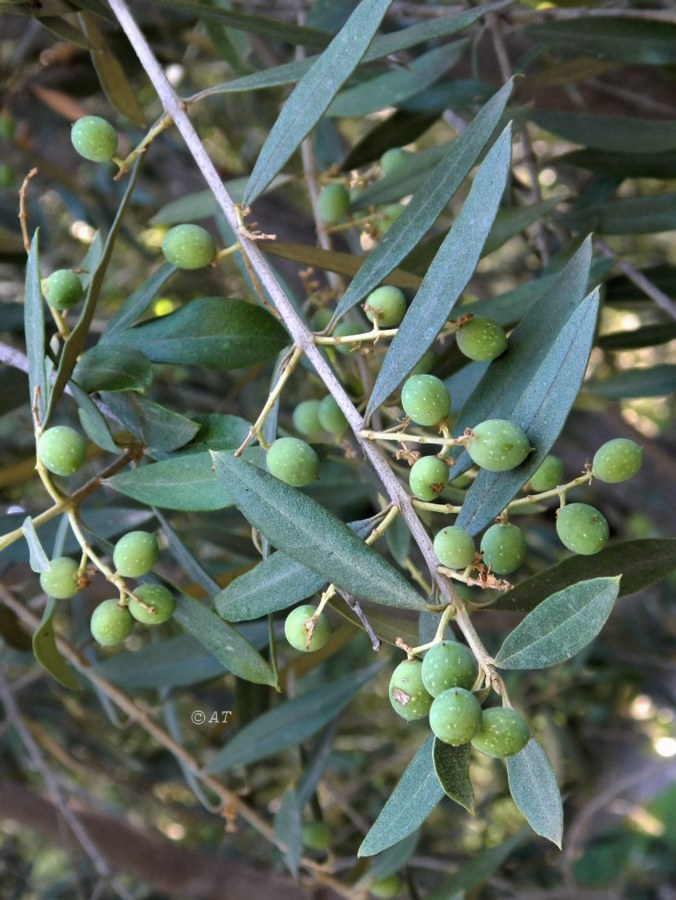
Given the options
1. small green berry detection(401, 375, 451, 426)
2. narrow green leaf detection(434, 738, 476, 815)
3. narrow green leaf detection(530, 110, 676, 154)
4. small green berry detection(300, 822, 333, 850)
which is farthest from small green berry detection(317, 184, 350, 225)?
small green berry detection(300, 822, 333, 850)

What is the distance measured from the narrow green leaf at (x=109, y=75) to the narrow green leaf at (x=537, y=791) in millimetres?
844

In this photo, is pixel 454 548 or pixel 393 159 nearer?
pixel 454 548

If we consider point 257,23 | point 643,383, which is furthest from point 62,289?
point 643,383

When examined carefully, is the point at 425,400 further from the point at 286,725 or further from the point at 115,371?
the point at 286,725

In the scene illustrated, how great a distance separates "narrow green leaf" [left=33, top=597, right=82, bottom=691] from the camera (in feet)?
2.53

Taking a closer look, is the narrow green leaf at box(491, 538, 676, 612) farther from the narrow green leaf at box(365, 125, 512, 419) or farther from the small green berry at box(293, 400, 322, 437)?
the small green berry at box(293, 400, 322, 437)

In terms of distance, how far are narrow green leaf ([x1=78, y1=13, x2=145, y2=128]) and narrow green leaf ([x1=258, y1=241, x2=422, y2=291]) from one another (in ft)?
1.21

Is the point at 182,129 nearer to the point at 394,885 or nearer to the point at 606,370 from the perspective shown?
the point at 394,885

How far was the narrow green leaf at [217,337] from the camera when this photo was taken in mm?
830

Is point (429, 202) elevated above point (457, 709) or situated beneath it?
elevated above

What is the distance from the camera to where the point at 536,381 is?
2.16 feet

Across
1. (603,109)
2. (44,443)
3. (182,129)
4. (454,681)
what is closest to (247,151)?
(603,109)

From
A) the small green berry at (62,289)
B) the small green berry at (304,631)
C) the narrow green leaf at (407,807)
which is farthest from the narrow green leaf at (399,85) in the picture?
the narrow green leaf at (407,807)

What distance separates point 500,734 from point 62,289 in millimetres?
508
